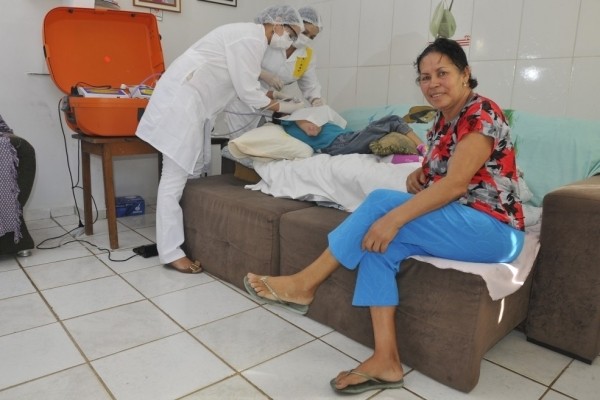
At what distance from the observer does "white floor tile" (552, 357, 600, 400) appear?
1.17 m

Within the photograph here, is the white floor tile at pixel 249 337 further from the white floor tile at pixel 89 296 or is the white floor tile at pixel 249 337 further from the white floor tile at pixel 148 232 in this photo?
the white floor tile at pixel 148 232

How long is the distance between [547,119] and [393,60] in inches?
40.8

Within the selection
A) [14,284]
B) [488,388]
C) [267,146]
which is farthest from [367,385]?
[14,284]

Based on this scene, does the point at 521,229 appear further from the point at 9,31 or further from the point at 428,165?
the point at 9,31

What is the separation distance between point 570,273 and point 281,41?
1.50m

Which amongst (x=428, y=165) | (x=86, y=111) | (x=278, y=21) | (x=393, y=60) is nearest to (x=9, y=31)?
(x=86, y=111)

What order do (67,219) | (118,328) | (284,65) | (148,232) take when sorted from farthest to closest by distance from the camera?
(67,219), (148,232), (284,65), (118,328)

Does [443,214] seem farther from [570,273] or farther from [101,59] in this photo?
[101,59]

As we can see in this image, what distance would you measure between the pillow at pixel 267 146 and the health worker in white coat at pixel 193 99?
15 cm

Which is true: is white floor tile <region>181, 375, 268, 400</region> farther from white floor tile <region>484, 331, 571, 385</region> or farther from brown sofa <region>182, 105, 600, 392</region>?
white floor tile <region>484, 331, 571, 385</region>

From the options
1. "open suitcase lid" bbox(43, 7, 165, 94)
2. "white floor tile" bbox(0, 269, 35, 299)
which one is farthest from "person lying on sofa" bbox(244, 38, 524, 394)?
"open suitcase lid" bbox(43, 7, 165, 94)

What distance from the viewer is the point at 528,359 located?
1332 mm

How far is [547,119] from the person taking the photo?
1.77 metres

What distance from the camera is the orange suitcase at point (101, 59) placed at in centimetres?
204
